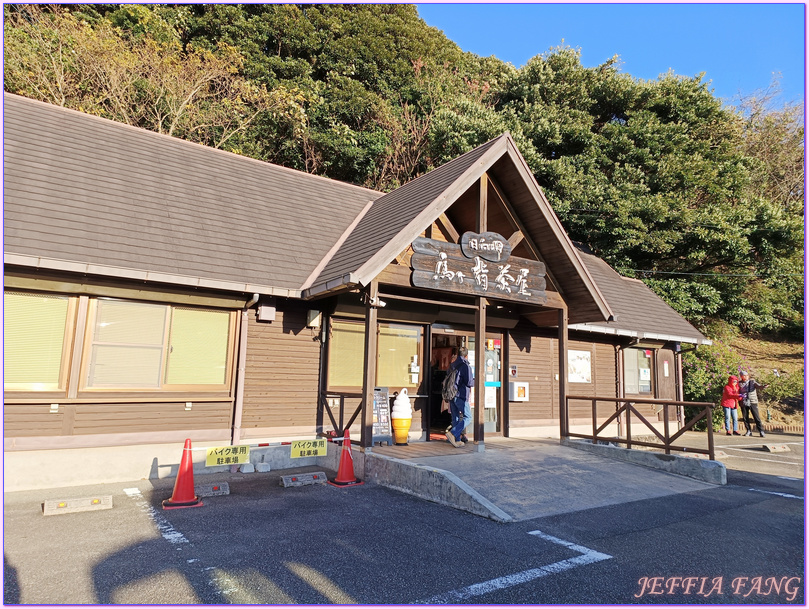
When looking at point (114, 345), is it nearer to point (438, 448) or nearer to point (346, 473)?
point (346, 473)

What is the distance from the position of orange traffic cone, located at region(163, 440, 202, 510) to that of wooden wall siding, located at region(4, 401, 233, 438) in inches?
82.7

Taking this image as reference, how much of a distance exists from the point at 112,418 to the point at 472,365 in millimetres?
7430

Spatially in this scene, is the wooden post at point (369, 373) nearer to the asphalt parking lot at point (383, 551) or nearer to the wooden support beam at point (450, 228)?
the asphalt parking lot at point (383, 551)

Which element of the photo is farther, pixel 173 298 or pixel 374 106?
pixel 374 106

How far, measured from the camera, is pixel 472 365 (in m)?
12.2

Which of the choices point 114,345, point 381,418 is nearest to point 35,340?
point 114,345

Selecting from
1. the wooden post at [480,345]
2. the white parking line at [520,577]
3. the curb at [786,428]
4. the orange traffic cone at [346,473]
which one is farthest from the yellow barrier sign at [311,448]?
the curb at [786,428]

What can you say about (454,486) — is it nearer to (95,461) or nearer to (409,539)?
(409,539)

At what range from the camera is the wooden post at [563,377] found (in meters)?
11.2

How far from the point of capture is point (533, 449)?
10391 mm

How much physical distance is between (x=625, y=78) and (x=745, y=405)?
17.6 metres

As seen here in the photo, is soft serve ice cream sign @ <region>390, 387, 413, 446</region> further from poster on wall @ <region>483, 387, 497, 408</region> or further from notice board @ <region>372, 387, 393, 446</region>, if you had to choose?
poster on wall @ <region>483, 387, 497, 408</region>

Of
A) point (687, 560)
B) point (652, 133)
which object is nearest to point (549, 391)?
point (687, 560)

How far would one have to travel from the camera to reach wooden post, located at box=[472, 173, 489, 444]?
942 centimetres
